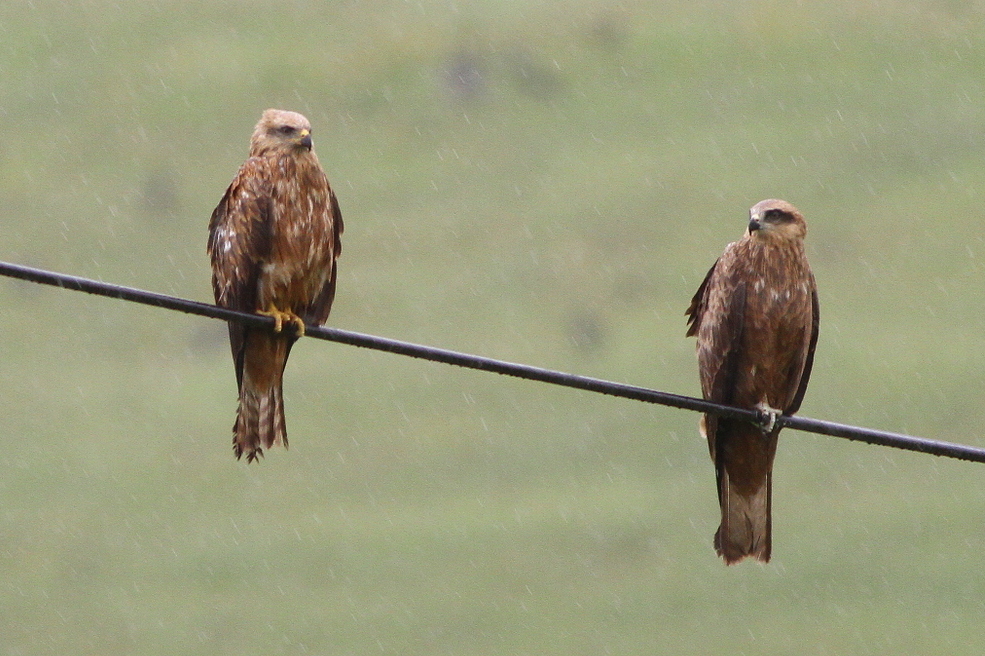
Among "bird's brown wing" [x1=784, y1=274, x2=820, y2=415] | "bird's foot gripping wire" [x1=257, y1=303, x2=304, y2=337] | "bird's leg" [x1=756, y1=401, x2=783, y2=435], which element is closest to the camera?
"bird's leg" [x1=756, y1=401, x2=783, y2=435]

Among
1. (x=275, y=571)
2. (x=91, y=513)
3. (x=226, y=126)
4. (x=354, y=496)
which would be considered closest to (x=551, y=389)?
(x=354, y=496)

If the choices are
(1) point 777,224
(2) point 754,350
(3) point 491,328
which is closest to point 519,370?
(2) point 754,350

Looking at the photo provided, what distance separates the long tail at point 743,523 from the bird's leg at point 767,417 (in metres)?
0.37

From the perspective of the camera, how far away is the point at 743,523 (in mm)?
7855

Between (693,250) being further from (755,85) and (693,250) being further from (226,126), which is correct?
(226,126)

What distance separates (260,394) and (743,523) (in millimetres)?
2527

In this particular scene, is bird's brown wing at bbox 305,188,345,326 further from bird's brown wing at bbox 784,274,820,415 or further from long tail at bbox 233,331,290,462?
bird's brown wing at bbox 784,274,820,415

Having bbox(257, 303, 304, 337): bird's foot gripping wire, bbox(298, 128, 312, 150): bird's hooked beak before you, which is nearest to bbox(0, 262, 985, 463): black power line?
bbox(257, 303, 304, 337): bird's foot gripping wire

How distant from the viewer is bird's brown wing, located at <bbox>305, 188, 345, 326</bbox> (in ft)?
25.0

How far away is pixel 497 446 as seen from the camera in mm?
31062

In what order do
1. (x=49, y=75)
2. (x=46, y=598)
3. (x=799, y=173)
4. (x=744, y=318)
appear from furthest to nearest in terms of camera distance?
(x=49, y=75) → (x=799, y=173) → (x=46, y=598) → (x=744, y=318)

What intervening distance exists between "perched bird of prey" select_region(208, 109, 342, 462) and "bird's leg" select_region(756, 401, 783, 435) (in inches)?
85.8

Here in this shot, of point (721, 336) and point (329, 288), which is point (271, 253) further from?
point (721, 336)

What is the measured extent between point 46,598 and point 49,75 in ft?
53.7
